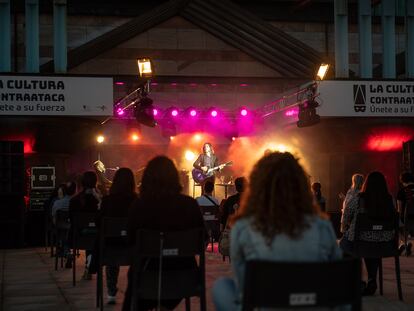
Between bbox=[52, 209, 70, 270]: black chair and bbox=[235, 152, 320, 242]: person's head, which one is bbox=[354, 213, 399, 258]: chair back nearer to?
bbox=[235, 152, 320, 242]: person's head

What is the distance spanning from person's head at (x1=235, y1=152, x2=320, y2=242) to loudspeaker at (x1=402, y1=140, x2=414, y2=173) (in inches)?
584

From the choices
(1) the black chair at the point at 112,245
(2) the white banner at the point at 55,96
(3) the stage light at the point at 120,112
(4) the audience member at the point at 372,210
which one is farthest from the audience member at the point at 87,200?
(3) the stage light at the point at 120,112

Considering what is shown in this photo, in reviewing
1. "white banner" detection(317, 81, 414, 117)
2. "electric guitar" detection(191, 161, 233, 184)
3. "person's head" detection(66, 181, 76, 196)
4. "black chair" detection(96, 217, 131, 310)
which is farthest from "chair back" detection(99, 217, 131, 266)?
"electric guitar" detection(191, 161, 233, 184)

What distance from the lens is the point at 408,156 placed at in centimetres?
1831

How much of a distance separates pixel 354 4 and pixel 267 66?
4.21 metres

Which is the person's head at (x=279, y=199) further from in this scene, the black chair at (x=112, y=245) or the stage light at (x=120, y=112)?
the stage light at (x=120, y=112)

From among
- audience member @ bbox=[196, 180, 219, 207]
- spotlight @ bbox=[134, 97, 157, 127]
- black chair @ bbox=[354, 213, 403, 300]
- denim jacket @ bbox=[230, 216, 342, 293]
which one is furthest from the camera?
spotlight @ bbox=[134, 97, 157, 127]

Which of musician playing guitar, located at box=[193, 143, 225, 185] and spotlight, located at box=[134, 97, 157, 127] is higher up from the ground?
spotlight, located at box=[134, 97, 157, 127]

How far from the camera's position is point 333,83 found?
1738 centimetres

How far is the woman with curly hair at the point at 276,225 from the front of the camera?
12.3 ft

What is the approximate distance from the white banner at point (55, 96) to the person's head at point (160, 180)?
412 inches

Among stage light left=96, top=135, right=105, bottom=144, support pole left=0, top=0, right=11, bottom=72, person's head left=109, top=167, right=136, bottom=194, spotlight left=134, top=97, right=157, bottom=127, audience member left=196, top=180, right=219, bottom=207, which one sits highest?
support pole left=0, top=0, right=11, bottom=72

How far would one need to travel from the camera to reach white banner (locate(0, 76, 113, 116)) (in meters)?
15.7

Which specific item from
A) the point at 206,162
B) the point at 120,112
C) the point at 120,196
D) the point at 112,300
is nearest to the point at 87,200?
the point at 112,300
